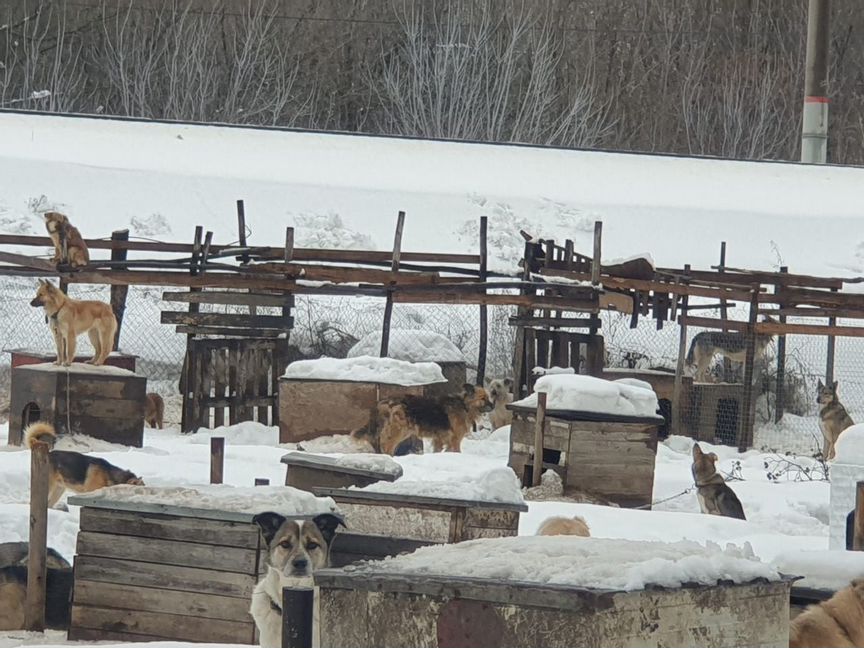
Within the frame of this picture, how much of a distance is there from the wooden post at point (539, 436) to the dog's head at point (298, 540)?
239 inches

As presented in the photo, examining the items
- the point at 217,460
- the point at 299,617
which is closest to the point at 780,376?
the point at 217,460

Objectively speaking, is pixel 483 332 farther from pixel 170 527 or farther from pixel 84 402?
pixel 170 527

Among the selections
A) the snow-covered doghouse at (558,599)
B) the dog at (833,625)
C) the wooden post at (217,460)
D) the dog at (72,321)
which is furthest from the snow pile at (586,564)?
the dog at (72,321)

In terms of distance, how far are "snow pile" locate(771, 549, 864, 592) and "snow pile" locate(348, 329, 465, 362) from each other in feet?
40.5

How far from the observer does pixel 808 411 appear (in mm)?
20906

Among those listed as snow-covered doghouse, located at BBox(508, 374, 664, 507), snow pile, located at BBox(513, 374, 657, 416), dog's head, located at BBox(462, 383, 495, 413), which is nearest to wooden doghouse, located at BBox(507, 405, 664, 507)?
snow-covered doghouse, located at BBox(508, 374, 664, 507)

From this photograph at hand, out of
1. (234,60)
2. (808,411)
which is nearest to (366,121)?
(234,60)

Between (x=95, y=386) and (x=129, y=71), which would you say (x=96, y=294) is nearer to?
(x=95, y=386)

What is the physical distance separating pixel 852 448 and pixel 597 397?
3933 mm

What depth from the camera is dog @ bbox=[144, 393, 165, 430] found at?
17.3 m

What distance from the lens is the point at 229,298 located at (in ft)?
57.6

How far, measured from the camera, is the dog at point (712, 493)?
40.8 feet

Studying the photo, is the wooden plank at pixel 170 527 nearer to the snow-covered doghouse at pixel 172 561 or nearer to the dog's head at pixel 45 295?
the snow-covered doghouse at pixel 172 561

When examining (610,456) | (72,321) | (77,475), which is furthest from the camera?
(72,321)
